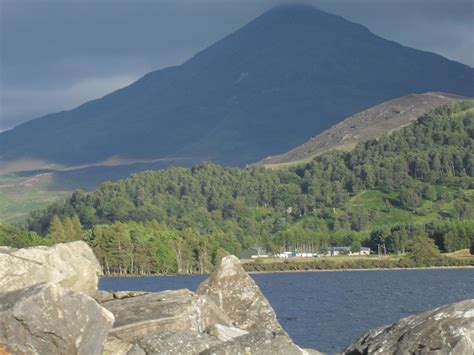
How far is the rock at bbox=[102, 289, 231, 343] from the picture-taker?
82.4 feet

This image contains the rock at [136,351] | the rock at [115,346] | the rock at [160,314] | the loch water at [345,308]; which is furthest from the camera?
the loch water at [345,308]

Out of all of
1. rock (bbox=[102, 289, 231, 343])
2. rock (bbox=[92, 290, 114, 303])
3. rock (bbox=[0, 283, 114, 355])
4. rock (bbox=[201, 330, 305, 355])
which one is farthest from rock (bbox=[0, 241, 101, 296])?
Answer: rock (bbox=[201, 330, 305, 355])

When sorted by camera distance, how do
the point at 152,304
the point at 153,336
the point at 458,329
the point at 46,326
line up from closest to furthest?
the point at 458,329 < the point at 46,326 < the point at 153,336 < the point at 152,304

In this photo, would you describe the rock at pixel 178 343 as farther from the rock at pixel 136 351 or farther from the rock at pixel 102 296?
the rock at pixel 102 296

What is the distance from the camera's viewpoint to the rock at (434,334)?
19906 mm

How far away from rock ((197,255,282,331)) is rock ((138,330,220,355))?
769 centimetres

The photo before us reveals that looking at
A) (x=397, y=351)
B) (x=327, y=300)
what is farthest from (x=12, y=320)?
(x=327, y=300)

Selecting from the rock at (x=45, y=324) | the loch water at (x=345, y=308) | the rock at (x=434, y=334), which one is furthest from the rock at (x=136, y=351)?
the loch water at (x=345, y=308)

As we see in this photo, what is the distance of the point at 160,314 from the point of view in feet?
84.5

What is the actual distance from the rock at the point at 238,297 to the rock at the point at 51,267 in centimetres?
421

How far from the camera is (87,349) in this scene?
2261 centimetres

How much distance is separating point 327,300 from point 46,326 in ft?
294

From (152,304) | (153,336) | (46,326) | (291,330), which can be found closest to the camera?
(46,326)

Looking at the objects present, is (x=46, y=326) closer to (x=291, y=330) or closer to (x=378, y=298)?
(x=291, y=330)
